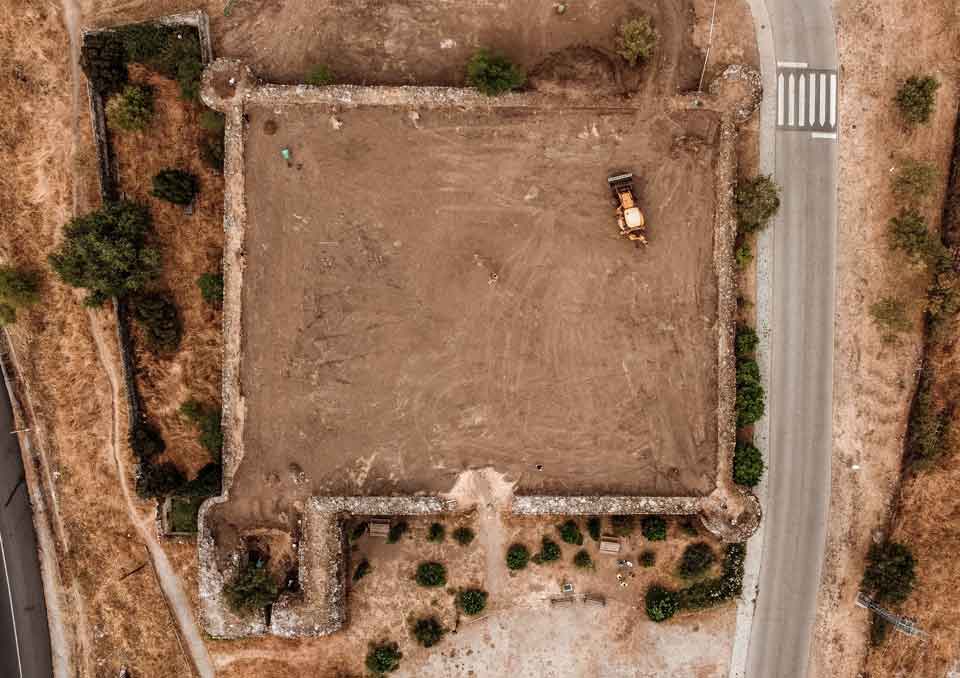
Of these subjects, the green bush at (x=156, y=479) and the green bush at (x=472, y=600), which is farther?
the green bush at (x=156, y=479)

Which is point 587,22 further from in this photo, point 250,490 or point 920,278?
point 250,490

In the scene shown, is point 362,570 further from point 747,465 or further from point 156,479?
point 747,465

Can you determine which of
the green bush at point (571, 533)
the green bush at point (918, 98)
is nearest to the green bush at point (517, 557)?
the green bush at point (571, 533)

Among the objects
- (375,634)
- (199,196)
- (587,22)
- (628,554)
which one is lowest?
(375,634)

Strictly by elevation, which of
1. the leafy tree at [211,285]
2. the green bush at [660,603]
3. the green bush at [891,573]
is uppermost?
the leafy tree at [211,285]

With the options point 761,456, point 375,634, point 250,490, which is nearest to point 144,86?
point 250,490

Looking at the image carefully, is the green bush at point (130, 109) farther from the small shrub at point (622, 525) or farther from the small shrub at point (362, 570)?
the small shrub at point (622, 525)

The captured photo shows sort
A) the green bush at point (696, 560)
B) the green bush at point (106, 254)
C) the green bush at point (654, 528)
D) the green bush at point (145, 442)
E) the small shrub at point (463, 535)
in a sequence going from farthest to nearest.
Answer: the green bush at point (145, 442)
the small shrub at point (463, 535)
the green bush at point (696, 560)
the green bush at point (654, 528)
the green bush at point (106, 254)
